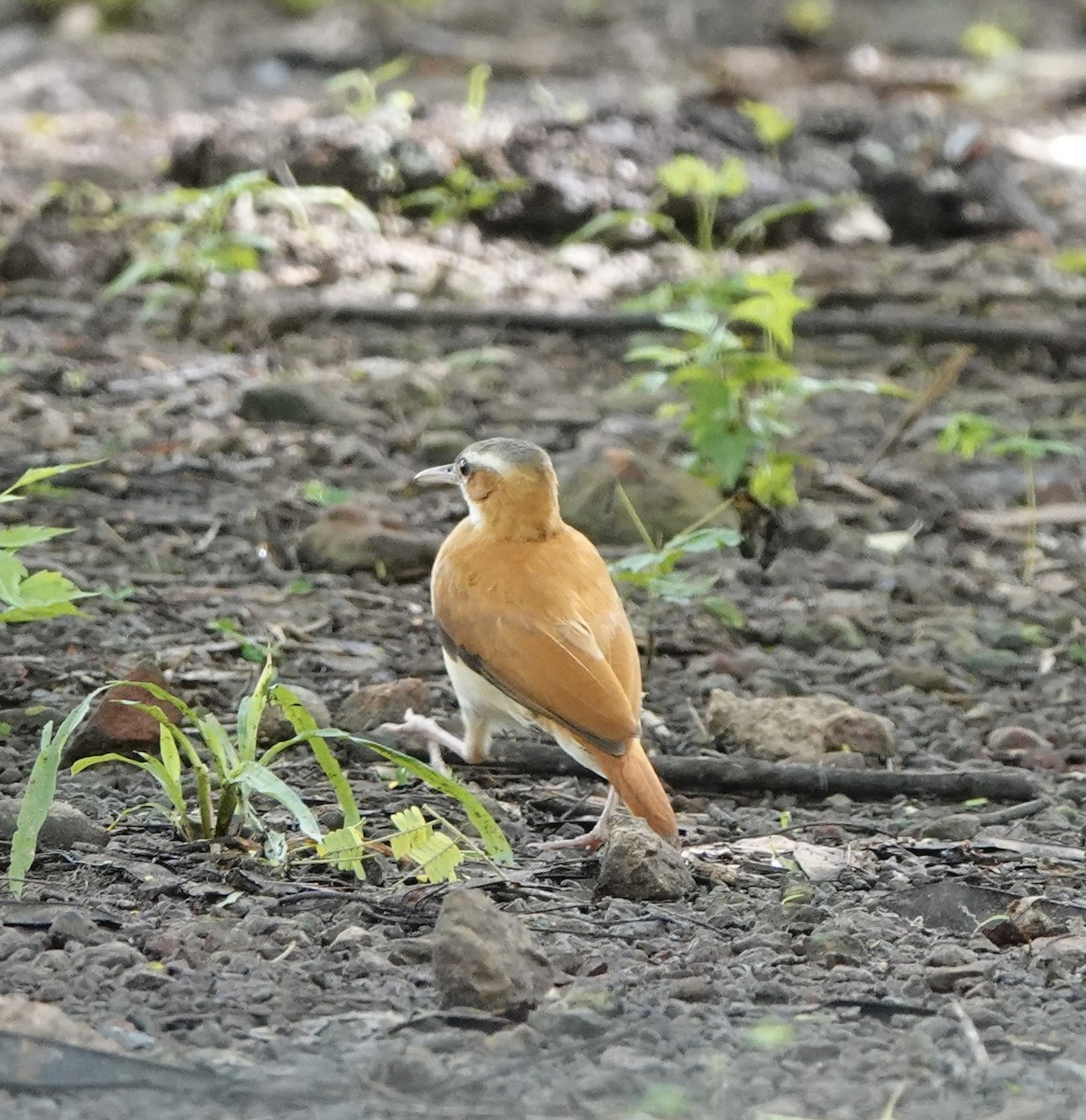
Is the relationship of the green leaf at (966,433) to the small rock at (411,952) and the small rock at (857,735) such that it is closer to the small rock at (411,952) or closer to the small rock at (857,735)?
the small rock at (857,735)

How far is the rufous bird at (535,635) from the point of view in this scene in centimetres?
441

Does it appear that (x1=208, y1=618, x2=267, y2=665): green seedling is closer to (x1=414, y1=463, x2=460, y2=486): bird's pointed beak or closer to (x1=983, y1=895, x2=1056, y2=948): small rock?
(x1=414, y1=463, x2=460, y2=486): bird's pointed beak

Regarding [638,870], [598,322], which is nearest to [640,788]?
[638,870]

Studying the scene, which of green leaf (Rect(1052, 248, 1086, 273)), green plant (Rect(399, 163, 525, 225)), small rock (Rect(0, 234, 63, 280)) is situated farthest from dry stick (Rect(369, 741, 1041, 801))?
green leaf (Rect(1052, 248, 1086, 273))

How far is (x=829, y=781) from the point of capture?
190 inches

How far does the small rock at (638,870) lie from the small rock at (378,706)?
115 cm

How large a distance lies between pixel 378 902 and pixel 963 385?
5539mm

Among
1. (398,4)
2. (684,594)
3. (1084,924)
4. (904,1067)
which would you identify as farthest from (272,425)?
(398,4)

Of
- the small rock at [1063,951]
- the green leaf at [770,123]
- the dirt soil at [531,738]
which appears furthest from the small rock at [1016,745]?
the green leaf at [770,123]

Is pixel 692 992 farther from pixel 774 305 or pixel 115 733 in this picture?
pixel 774 305

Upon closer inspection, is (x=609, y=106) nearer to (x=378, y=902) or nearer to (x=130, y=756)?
(x=130, y=756)

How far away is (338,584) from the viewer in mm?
6141

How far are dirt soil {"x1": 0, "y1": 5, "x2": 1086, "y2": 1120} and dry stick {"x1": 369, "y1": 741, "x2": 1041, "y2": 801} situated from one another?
32 mm

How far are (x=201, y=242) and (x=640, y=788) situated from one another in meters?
4.86
